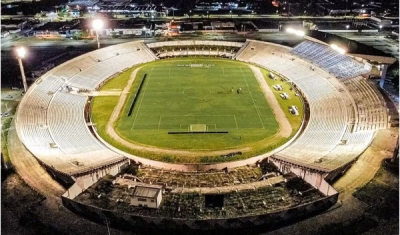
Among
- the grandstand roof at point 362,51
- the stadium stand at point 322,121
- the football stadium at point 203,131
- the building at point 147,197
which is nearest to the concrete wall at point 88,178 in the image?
the football stadium at point 203,131

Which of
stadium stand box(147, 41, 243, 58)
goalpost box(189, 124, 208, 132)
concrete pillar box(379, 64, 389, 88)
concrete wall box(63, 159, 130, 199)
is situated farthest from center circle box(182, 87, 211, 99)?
concrete pillar box(379, 64, 389, 88)

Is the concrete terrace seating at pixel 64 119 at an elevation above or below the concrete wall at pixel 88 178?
above

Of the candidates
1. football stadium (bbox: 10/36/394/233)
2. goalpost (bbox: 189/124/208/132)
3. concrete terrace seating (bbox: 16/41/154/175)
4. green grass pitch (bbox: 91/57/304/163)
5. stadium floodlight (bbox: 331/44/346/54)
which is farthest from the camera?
stadium floodlight (bbox: 331/44/346/54)

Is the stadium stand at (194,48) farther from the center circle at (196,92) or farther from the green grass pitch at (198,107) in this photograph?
the center circle at (196,92)

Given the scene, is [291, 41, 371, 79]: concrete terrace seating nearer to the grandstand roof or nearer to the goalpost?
the grandstand roof

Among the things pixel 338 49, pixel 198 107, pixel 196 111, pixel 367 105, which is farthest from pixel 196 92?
pixel 338 49

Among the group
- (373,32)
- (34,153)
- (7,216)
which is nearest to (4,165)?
(34,153)
